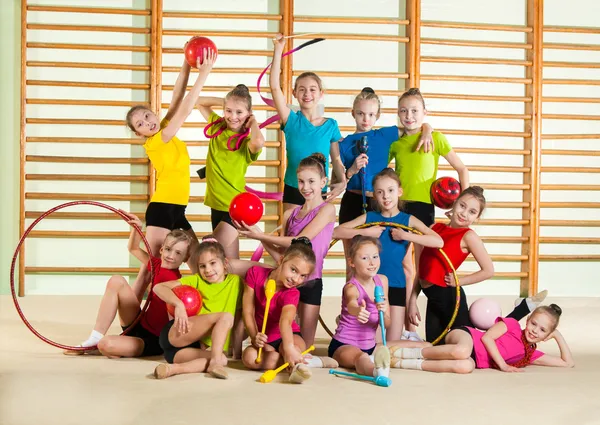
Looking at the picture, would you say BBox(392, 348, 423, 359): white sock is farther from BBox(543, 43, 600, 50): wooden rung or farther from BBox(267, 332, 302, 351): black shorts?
BBox(543, 43, 600, 50): wooden rung

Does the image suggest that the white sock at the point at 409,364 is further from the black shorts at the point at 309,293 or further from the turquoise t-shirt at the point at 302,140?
the turquoise t-shirt at the point at 302,140

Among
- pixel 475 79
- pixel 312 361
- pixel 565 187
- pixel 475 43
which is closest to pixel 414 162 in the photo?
pixel 312 361

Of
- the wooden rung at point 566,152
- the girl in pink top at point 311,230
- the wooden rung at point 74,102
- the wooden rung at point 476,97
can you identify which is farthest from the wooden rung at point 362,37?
the girl in pink top at point 311,230

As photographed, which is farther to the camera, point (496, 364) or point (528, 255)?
point (528, 255)

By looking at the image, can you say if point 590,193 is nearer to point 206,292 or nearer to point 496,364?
point 496,364

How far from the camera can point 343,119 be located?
6.30 meters

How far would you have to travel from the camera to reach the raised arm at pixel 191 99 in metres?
3.80

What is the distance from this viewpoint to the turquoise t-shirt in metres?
4.04

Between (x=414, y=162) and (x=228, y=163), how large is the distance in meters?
1.04

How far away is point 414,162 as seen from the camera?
4.21m

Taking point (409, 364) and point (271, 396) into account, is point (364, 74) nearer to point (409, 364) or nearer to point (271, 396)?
point (409, 364)

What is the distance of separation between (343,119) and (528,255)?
6.40 ft

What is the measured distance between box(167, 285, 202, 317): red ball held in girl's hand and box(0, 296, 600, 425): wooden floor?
301 mm

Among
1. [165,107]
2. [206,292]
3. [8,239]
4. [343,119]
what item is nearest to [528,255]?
[343,119]
